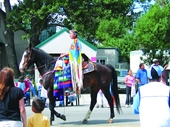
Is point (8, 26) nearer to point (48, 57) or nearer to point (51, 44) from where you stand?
point (51, 44)

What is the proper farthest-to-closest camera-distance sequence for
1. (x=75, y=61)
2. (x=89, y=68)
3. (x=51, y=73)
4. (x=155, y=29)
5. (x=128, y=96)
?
(x=155, y=29)
(x=128, y=96)
(x=89, y=68)
(x=51, y=73)
(x=75, y=61)

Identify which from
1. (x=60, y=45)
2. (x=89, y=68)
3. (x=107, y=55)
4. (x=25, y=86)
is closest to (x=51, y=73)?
(x=89, y=68)

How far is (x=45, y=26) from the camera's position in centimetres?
3534

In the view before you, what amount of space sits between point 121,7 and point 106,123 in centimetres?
2344

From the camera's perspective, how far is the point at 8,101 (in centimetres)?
589

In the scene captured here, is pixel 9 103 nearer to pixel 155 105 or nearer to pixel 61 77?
pixel 155 105

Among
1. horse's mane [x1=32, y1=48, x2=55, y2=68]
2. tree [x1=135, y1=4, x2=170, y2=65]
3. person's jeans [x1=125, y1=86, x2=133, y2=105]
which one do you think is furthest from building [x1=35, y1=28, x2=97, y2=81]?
horse's mane [x1=32, y1=48, x2=55, y2=68]

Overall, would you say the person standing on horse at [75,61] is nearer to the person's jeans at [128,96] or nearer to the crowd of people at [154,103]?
the crowd of people at [154,103]

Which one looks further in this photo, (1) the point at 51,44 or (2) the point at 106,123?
(1) the point at 51,44

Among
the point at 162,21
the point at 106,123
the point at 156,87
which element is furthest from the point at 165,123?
the point at 162,21

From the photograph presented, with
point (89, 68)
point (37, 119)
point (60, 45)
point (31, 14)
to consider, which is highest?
point (31, 14)

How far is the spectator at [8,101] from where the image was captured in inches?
231

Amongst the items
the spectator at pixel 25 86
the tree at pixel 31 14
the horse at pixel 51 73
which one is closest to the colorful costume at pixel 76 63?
the horse at pixel 51 73

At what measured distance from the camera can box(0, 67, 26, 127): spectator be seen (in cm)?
588
